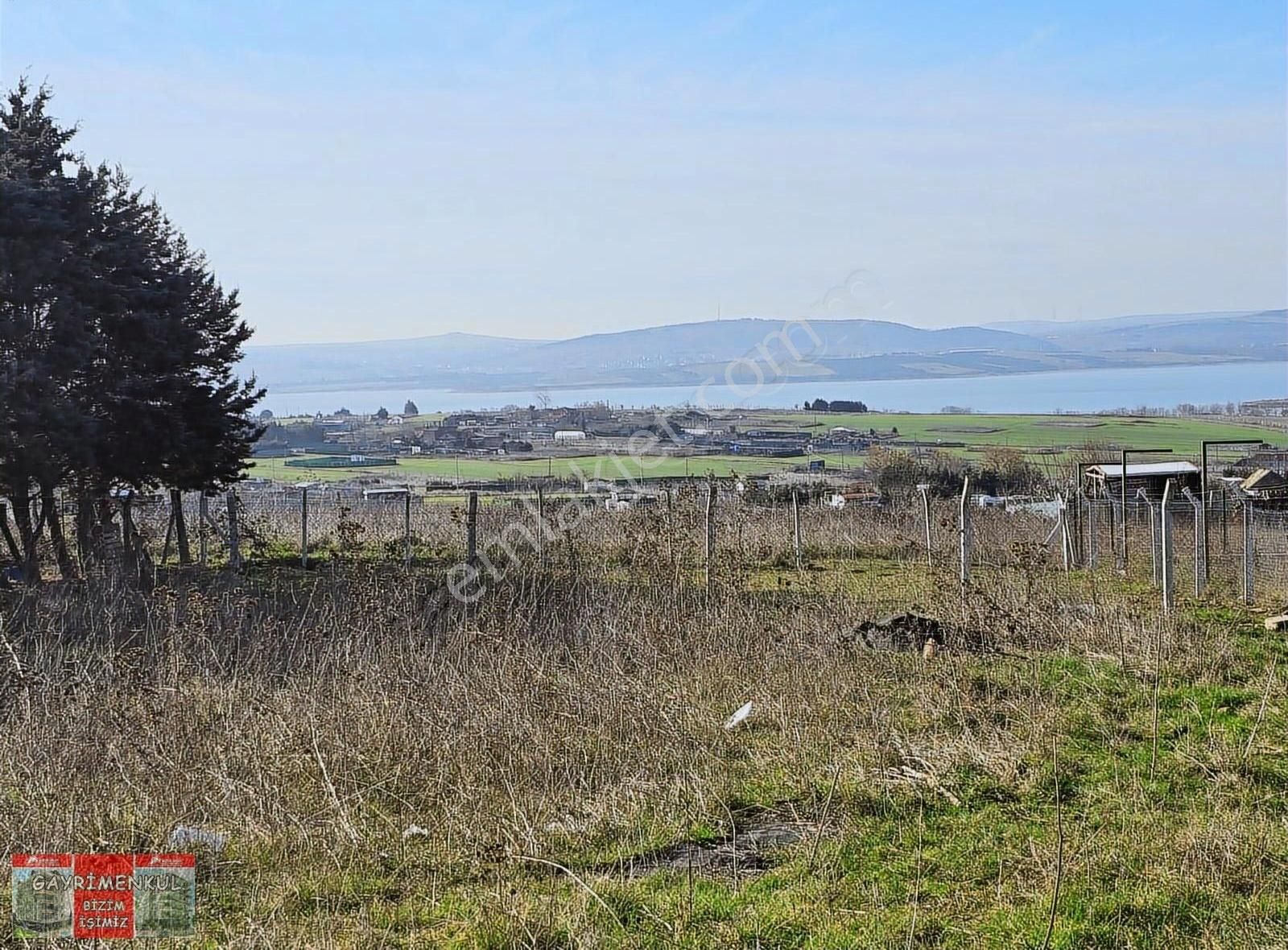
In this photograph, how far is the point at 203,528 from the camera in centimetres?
1773

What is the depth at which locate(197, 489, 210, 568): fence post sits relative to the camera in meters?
17.5

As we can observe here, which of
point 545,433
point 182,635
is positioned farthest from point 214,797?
point 545,433

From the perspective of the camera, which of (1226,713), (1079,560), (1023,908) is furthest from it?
(1079,560)

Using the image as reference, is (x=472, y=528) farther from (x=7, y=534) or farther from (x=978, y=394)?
(x=978, y=394)

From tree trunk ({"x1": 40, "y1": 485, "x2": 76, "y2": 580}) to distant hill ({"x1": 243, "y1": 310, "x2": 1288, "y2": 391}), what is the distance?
678 inches

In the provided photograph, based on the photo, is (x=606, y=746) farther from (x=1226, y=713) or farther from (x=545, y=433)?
(x=545, y=433)

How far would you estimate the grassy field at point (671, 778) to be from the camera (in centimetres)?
487

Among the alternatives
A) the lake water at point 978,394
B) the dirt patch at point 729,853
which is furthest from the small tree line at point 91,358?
the lake water at point 978,394

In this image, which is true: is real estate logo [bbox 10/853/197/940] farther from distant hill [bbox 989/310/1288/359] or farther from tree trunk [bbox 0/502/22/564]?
distant hill [bbox 989/310/1288/359]

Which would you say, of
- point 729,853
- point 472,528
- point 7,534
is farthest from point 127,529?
point 729,853

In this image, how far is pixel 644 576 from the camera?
14125 millimetres

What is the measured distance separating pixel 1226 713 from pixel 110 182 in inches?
622

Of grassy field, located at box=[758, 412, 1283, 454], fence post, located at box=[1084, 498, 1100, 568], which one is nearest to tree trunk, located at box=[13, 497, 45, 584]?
fence post, located at box=[1084, 498, 1100, 568]

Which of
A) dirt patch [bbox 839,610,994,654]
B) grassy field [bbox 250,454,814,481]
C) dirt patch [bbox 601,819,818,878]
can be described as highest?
grassy field [bbox 250,454,814,481]
